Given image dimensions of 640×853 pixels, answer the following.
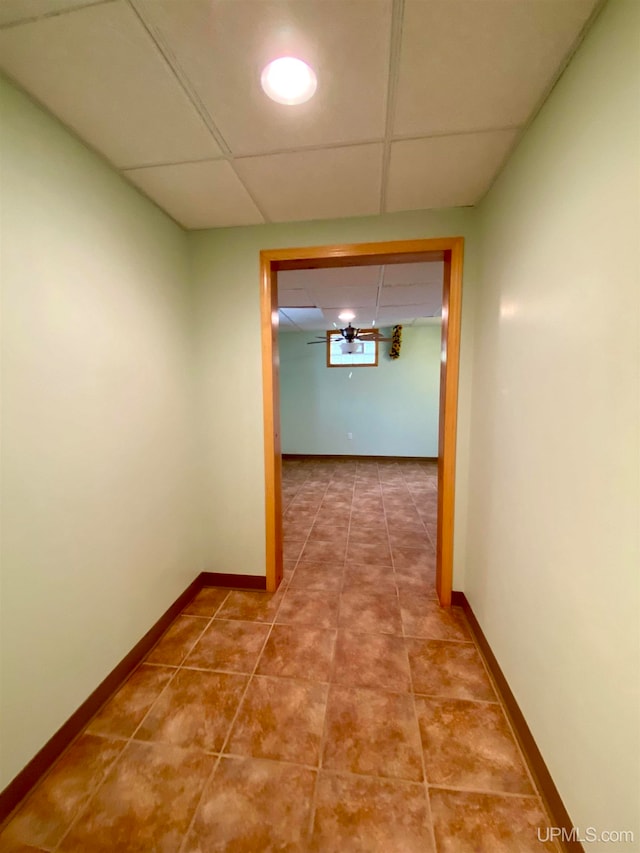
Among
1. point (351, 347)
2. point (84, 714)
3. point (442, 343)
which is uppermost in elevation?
point (351, 347)

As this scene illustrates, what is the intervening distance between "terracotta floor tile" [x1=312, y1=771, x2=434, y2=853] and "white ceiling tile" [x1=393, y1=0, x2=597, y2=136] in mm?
2357

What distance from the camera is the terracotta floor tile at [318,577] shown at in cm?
230

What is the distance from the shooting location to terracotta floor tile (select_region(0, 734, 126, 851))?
99 cm

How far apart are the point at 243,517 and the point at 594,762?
190 cm

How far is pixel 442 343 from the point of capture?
2.07 meters

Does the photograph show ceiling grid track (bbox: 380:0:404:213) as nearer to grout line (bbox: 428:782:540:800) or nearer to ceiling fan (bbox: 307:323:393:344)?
grout line (bbox: 428:782:540:800)

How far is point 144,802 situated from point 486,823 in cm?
113

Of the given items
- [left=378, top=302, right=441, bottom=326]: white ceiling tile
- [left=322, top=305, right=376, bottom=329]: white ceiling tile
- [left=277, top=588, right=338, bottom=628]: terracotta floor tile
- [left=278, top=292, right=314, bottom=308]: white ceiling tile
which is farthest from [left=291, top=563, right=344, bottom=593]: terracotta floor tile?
[left=378, top=302, right=441, bottom=326]: white ceiling tile

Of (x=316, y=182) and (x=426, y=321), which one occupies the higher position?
(x=426, y=321)

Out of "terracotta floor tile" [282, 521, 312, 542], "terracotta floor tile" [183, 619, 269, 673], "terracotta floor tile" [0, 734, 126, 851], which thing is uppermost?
"terracotta floor tile" [0, 734, 126, 851]

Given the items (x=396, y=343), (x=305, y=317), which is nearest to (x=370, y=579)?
(x=305, y=317)

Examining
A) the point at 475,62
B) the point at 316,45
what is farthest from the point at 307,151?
the point at 475,62

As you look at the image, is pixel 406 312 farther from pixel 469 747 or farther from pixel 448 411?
pixel 469 747

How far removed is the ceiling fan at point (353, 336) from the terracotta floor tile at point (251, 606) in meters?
3.21
